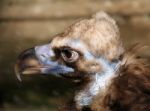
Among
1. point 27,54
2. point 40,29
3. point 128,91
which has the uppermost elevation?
point 27,54

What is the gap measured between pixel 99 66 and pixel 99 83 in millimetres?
79

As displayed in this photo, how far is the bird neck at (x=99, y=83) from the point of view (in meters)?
3.47

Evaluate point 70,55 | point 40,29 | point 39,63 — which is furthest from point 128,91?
point 40,29

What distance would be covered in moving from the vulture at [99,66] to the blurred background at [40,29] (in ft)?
8.17

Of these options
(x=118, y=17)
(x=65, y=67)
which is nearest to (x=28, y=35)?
(x=118, y=17)

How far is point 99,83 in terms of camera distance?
3.49m

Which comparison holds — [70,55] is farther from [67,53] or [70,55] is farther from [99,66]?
[99,66]

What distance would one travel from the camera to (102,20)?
3539mm

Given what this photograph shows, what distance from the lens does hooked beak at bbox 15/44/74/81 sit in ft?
11.9

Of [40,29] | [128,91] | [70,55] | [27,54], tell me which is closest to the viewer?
[128,91]

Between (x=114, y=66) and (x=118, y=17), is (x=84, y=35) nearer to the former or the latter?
(x=114, y=66)

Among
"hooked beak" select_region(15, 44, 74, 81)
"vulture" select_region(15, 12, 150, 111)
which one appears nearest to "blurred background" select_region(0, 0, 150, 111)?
"hooked beak" select_region(15, 44, 74, 81)

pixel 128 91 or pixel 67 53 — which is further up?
pixel 67 53

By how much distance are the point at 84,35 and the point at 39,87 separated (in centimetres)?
281
